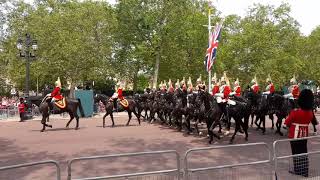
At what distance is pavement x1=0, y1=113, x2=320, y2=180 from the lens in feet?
32.3

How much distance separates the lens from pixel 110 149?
1473cm

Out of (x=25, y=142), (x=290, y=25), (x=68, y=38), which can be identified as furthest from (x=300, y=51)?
(x=25, y=142)

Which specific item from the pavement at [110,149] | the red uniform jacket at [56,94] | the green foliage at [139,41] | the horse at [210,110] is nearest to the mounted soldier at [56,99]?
the red uniform jacket at [56,94]

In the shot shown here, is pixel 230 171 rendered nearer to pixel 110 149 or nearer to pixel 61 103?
pixel 110 149

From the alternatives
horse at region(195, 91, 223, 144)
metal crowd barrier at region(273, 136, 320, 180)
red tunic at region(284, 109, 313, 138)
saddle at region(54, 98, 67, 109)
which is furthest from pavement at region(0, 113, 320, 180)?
saddle at region(54, 98, 67, 109)

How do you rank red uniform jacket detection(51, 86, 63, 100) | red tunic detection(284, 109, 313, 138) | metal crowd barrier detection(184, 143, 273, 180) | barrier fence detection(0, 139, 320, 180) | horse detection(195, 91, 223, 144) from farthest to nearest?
red uniform jacket detection(51, 86, 63, 100), horse detection(195, 91, 223, 144), red tunic detection(284, 109, 313, 138), metal crowd barrier detection(184, 143, 273, 180), barrier fence detection(0, 139, 320, 180)

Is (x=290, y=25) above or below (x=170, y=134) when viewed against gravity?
above

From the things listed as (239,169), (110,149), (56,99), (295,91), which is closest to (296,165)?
(239,169)

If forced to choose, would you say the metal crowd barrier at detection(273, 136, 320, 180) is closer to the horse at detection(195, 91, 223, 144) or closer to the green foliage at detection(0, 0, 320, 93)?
the horse at detection(195, 91, 223, 144)

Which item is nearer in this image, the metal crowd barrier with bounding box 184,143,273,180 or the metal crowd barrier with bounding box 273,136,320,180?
the metal crowd barrier with bounding box 184,143,273,180

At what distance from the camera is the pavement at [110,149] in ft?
32.3

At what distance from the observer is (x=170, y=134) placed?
19.6m

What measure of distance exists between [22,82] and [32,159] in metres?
46.6

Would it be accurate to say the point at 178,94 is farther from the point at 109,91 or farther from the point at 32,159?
the point at 109,91
